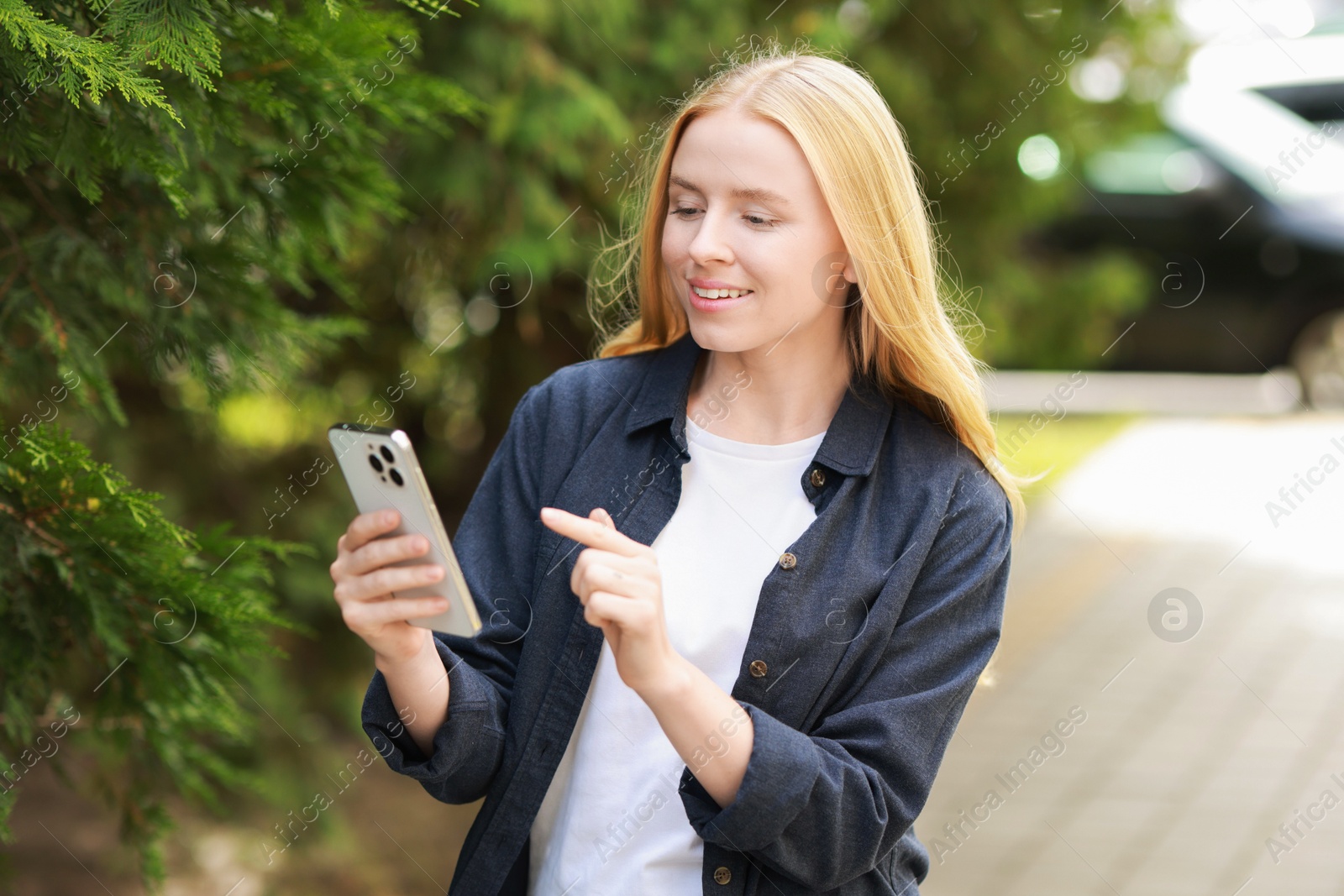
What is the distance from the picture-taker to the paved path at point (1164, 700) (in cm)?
395

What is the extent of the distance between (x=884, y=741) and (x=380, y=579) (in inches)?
27.0

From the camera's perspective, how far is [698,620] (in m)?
1.76

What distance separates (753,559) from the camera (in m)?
1.78

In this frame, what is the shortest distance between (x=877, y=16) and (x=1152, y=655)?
2.93m

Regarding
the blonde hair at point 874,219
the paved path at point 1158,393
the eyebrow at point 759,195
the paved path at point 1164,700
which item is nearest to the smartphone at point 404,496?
the eyebrow at point 759,195

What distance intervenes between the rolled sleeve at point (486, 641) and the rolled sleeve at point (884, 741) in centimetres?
32

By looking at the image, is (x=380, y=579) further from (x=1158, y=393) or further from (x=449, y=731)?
(x=1158, y=393)

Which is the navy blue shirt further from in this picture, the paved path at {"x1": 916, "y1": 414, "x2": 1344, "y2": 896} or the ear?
the paved path at {"x1": 916, "y1": 414, "x2": 1344, "y2": 896}

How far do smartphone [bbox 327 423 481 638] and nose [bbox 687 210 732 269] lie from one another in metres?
0.53

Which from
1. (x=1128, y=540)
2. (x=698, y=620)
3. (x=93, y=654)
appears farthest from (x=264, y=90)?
(x=1128, y=540)

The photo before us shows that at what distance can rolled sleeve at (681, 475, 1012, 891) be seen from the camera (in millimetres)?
1554

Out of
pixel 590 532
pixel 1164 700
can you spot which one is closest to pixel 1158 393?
pixel 1164 700

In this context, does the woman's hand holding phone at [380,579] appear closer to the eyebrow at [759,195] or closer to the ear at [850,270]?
the eyebrow at [759,195]

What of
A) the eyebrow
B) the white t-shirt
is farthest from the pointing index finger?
the eyebrow
